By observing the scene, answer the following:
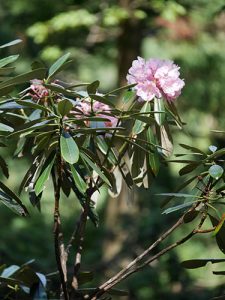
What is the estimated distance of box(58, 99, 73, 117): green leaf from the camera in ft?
3.94

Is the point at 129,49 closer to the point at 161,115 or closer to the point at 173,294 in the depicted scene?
the point at 173,294

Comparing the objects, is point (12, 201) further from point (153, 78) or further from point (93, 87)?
point (153, 78)

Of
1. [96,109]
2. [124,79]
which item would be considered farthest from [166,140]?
[124,79]

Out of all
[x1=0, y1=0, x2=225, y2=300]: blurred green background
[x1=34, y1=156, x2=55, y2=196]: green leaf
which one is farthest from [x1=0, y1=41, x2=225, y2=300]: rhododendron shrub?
[x1=0, y1=0, x2=225, y2=300]: blurred green background

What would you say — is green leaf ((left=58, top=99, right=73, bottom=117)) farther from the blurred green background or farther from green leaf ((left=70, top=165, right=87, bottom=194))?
the blurred green background

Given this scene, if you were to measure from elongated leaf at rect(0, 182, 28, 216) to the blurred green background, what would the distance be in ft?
7.00

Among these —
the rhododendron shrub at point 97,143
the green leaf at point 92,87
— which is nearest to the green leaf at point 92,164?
the rhododendron shrub at point 97,143

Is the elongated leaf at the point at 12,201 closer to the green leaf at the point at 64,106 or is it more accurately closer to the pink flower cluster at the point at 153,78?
the green leaf at the point at 64,106

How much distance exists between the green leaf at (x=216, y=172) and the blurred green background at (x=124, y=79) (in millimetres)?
2310

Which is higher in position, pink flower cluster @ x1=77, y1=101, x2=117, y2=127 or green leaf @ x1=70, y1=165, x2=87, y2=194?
pink flower cluster @ x1=77, y1=101, x2=117, y2=127

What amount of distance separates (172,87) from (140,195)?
5029 millimetres

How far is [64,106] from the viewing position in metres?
1.21

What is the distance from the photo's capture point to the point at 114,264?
188 inches

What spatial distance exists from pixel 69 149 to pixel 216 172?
0.93ft
